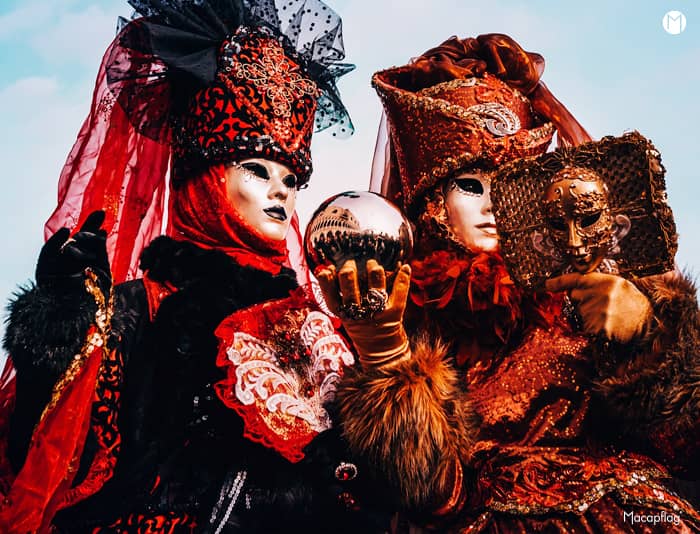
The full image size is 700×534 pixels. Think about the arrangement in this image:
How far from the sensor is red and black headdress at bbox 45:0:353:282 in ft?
8.25

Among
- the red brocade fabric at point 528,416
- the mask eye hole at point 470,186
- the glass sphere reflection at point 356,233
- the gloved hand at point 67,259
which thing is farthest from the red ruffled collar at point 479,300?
the gloved hand at point 67,259

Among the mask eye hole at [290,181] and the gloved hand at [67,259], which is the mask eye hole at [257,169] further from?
the gloved hand at [67,259]

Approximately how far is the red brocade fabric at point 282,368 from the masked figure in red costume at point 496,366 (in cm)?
14

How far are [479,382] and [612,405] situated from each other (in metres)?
0.39

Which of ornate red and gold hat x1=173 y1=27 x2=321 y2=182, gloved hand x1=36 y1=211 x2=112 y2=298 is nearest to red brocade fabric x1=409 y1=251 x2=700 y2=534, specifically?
ornate red and gold hat x1=173 y1=27 x2=321 y2=182

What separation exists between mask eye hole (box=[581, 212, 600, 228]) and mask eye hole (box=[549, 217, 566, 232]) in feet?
0.15

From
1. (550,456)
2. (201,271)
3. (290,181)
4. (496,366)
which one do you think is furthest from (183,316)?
(550,456)

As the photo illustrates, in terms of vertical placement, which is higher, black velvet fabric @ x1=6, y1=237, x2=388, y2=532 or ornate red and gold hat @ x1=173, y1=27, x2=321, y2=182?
ornate red and gold hat @ x1=173, y1=27, x2=321, y2=182

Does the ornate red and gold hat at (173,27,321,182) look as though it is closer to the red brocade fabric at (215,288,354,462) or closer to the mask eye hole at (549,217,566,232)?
the red brocade fabric at (215,288,354,462)

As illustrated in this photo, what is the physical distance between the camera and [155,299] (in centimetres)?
238

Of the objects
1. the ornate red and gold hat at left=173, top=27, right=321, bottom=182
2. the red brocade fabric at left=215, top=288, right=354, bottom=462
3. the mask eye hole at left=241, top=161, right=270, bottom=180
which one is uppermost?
the ornate red and gold hat at left=173, top=27, right=321, bottom=182

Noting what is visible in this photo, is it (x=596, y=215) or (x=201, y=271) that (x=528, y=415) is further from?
(x=201, y=271)

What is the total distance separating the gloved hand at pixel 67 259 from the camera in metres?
2.06

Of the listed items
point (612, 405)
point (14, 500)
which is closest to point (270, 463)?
point (14, 500)
